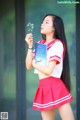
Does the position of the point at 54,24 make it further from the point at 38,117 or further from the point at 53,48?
the point at 38,117

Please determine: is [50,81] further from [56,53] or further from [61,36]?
[61,36]

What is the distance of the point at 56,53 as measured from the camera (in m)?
3.79

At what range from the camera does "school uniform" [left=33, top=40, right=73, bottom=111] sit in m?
3.83

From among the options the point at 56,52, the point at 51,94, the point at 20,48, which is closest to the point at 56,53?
the point at 56,52

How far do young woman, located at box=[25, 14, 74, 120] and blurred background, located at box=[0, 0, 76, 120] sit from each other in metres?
1.70

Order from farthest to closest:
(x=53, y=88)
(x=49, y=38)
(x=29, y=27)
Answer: (x=29, y=27) → (x=49, y=38) → (x=53, y=88)

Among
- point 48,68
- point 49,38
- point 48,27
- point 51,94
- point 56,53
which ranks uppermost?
point 48,27

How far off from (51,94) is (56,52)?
39 cm

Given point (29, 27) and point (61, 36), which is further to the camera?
point (29, 27)

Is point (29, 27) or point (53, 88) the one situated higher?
point (29, 27)

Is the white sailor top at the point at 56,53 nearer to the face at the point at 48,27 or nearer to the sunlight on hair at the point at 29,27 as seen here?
the face at the point at 48,27

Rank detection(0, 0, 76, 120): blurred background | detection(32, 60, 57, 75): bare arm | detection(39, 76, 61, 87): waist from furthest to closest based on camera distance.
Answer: detection(0, 0, 76, 120): blurred background → detection(39, 76, 61, 87): waist → detection(32, 60, 57, 75): bare arm

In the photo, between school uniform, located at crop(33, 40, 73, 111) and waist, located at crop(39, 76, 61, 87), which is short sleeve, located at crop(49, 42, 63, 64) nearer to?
school uniform, located at crop(33, 40, 73, 111)

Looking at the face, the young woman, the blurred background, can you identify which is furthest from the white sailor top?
the blurred background
